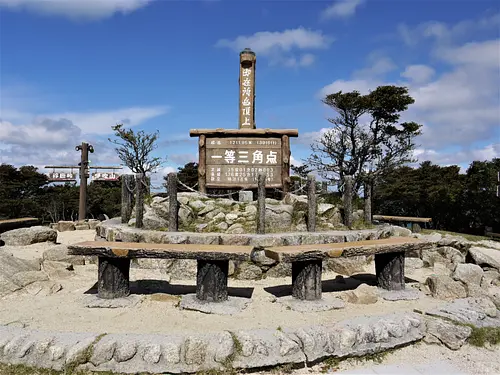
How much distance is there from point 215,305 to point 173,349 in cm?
134

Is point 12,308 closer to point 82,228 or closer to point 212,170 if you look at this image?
point 212,170

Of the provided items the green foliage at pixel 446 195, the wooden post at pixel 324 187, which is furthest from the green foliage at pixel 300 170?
the wooden post at pixel 324 187

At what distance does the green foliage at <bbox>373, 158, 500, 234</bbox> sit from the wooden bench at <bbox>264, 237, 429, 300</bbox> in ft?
52.0

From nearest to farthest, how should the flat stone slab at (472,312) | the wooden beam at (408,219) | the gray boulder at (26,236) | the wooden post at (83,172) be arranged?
1. the flat stone slab at (472,312)
2. the gray boulder at (26,236)
3. the wooden beam at (408,219)
4. the wooden post at (83,172)

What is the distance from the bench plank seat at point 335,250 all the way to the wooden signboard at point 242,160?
4.48m

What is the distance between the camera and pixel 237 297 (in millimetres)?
5102

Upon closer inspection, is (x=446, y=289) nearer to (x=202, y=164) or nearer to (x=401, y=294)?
(x=401, y=294)

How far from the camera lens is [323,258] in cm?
488

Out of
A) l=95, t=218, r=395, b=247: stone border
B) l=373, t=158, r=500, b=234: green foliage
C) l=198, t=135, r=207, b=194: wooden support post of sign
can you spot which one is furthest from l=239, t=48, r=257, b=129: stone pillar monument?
l=373, t=158, r=500, b=234: green foliage

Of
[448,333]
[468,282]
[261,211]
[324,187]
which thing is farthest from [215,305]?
[324,187]

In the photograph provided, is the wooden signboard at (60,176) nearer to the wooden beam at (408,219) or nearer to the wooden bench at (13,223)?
the wooden bench at (13,223)

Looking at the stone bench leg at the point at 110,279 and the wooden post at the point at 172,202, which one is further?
the wooden post at the point at 172,202

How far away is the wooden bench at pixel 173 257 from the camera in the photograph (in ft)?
15.3

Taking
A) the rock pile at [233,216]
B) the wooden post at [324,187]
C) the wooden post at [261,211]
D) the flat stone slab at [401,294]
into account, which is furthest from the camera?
the wooden post at [324,187]
